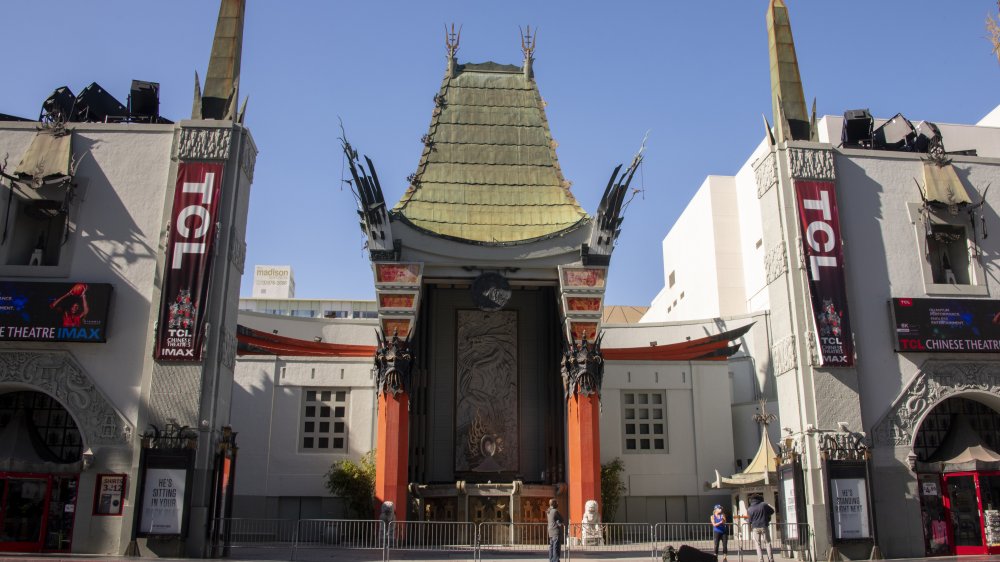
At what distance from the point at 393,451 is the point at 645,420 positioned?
11451 mm

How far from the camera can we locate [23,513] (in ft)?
70.8

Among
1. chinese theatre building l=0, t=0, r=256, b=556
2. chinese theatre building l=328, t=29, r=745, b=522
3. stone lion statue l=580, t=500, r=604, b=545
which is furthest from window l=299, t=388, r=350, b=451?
chinese theatre building l=0, t=0, r=256, b=556

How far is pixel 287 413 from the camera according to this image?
3441cm

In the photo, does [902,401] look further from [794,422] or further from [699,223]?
[699,223]

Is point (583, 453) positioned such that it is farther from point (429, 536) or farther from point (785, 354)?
point (785, 354)

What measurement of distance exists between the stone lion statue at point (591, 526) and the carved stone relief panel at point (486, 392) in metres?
5.03

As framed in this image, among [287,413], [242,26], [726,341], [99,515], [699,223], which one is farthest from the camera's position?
[699,223]

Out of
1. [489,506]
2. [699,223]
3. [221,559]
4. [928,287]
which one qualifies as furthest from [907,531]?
[699,223]

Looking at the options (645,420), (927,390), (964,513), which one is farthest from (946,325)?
Answer: (645,420)

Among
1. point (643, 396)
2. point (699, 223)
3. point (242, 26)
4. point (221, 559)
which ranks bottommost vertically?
point (221, 559)

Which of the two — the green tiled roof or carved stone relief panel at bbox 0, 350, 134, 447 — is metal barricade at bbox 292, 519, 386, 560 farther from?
the green tiled roof

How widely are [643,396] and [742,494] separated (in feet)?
19.5

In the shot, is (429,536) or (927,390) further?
(429,536)

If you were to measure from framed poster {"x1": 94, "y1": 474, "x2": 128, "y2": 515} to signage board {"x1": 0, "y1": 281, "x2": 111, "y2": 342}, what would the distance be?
135 inches
